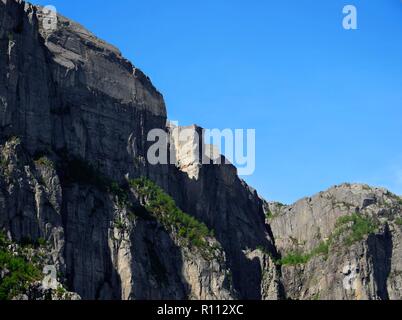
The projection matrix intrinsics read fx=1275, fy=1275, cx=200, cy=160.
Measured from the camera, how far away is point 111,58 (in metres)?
181

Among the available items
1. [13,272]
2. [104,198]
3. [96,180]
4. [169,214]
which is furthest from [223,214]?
[13,272]

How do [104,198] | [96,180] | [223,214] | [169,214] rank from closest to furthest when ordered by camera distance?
[104,198] → [96,180] → [169,214] → [223,214]

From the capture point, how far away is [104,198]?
535 ft

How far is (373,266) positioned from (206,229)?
31366mm

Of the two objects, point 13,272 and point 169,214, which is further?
point 169,214

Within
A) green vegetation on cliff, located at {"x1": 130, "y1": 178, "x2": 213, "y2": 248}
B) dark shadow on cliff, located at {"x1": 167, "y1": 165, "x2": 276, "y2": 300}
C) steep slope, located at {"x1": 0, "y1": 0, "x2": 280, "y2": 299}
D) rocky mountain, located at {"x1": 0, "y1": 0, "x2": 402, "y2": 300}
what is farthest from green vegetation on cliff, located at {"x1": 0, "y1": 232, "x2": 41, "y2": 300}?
dark shadow on cliff, located at {"x1": 167, "y1": 165, "x2": 276, "y2": 300}

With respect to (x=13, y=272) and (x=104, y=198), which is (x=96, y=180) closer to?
(x=104, y=198)

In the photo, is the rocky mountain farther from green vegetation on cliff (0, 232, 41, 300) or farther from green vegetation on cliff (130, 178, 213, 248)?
green vegetation on cliff (130, 178, 213, 248)

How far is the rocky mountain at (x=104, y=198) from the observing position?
14838 centimetres

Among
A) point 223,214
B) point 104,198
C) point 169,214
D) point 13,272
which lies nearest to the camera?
point 13,272

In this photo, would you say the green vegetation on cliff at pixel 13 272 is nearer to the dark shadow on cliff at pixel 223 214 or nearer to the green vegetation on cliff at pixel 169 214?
the green vegetation on cliff at pixel 169 214

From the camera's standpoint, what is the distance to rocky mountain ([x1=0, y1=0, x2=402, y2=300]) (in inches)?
5842
